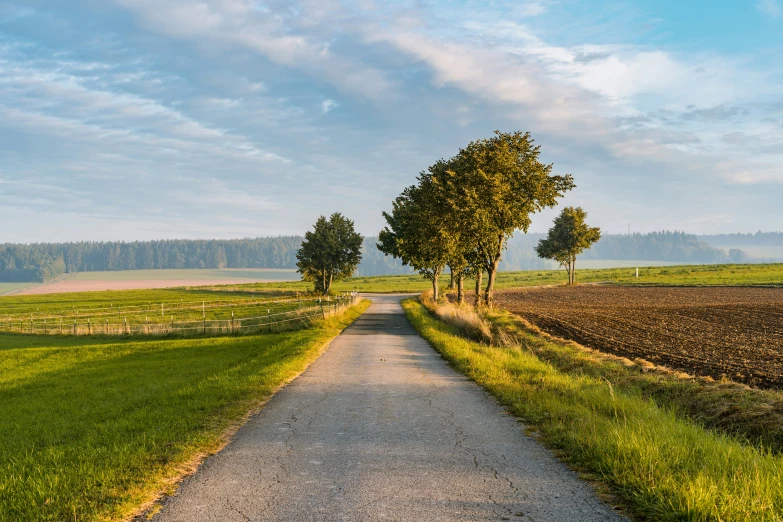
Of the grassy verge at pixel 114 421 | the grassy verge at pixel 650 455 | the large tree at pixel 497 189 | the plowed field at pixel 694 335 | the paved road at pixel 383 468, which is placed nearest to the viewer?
the grassy verge at pixel 650 455

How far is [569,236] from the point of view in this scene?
85125 mm

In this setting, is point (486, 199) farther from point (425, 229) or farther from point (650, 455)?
point (650, 455)

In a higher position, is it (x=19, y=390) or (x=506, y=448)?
(x=506, y=448)

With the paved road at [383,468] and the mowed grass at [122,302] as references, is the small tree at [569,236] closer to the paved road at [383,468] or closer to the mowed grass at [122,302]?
the mowed grass at [122,302]

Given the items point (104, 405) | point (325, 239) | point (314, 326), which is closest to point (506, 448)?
point (104, 405)

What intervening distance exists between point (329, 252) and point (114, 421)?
66644 mm

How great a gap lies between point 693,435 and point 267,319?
38.5 m

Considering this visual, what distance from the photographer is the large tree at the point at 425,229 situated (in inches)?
1518

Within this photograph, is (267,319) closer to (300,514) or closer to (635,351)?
(635,351)

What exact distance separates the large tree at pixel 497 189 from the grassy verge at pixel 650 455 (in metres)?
23.7

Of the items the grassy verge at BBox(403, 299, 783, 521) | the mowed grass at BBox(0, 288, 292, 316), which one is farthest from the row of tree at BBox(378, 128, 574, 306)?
the mowed grass at BBox(0, 288, 292, 316)

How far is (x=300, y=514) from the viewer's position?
5.31 meters

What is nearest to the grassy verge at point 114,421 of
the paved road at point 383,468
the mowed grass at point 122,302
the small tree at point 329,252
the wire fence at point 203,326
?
the paved road at point 383,468

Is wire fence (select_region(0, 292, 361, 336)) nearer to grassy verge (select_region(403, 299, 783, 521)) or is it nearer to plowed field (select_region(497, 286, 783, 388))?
plowed field (select_region(497, 286, 783, 388))
